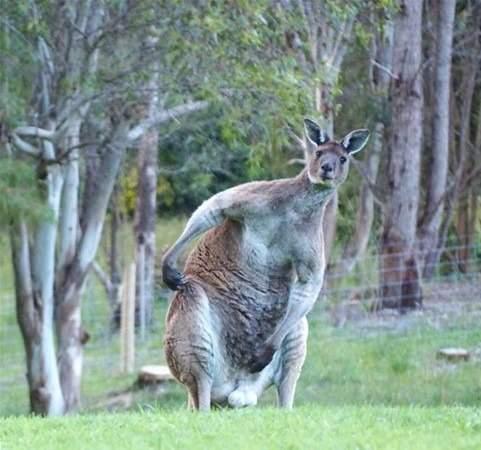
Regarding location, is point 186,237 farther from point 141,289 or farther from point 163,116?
point 141,289

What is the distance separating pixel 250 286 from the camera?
1055cm

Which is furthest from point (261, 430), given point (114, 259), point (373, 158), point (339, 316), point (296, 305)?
point (114, 259)

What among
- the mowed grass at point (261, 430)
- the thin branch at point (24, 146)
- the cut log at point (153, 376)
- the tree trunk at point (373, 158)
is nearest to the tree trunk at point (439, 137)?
the tree trunk at point (373, 158)

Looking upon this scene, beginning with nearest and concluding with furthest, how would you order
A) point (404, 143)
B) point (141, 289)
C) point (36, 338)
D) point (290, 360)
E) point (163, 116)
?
point (290, 360)
point (163, 116)
point (36, 338)
point (404, 143)
point (141, 289)

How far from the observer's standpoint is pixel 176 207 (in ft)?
96.0

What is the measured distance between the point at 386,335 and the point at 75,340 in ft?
12.9

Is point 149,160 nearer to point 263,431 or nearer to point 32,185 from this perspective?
point 32,185

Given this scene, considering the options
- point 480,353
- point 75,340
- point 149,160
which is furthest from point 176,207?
point 480,353

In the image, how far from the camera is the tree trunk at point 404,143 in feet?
65.8

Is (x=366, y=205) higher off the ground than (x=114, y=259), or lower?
higher

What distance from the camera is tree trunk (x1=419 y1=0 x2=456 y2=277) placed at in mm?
21859

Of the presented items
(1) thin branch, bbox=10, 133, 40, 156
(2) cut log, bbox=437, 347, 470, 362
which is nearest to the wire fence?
(2) cut log, bbox=437, 347, 470, 362

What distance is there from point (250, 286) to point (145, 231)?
14.3m

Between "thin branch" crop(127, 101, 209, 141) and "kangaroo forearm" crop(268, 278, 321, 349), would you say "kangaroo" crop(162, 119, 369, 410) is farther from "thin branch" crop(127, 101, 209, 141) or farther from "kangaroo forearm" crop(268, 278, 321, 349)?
"thin branch" crop(127, 101, 209, 141)
